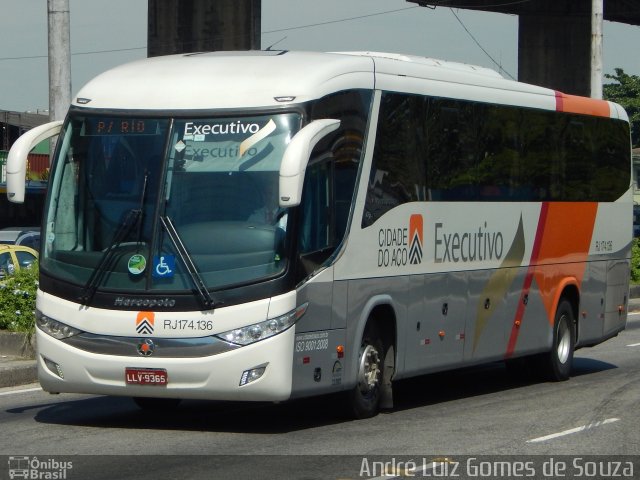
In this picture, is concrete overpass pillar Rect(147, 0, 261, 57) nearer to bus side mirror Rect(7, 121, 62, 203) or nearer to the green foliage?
the green foliage

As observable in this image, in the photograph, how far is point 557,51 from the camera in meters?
54.6

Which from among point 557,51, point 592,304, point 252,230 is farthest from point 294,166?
point 557,51

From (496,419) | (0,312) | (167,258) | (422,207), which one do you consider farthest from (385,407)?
(0,312)

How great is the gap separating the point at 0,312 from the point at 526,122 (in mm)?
6537

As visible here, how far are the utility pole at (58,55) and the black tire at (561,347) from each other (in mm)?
6685

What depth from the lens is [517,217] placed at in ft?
51.4

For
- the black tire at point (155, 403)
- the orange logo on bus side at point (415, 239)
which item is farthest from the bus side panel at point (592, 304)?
the black tire at point (155, 403)

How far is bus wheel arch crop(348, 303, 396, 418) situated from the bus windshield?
1660 millimetres

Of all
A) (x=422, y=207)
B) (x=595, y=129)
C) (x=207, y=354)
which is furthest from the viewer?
(x=595, y=129)

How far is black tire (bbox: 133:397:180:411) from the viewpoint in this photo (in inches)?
508

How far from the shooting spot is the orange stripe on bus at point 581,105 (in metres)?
17.1

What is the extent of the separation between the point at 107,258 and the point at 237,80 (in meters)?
1.86

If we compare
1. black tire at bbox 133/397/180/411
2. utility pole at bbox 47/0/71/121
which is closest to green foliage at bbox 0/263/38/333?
utility pole at bbox 47/0/71/121

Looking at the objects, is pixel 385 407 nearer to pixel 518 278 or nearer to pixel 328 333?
pixel 328 333
